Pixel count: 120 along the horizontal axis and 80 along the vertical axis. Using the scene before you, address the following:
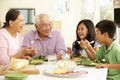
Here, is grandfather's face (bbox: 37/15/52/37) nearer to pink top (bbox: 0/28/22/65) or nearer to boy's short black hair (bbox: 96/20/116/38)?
pink top (bbox: 0/28/22/65)

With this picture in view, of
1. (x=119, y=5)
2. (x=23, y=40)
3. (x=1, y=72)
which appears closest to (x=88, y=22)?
(x=23, y=40)

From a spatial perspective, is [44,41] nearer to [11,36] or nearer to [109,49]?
[11,36]

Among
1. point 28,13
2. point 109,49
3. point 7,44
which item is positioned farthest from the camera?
point 28,13

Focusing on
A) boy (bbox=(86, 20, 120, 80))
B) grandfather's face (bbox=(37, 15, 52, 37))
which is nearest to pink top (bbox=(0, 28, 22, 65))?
grandfather's face (bbox=(37, 15, 52, 37))

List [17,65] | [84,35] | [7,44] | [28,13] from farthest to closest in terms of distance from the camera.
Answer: [28,13] → [84,35] → [7,44] → [17,65]

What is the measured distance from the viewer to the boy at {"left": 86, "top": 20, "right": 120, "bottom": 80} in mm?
2008

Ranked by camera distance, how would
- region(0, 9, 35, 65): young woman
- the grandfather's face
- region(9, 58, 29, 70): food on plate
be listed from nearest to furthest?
region(9, 58, 29, 70): food on plate → region(0, 9, 35, 65): young woman → the grandfather's face

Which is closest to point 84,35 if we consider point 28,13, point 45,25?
point 45,25

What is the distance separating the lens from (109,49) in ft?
6.85

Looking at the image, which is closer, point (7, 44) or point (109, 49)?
point (109, 49)

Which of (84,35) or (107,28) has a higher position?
(107,28)

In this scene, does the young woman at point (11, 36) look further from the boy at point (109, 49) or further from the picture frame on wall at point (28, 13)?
the picture frame on wall at point (28, 13)

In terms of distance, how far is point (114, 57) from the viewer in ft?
6.65

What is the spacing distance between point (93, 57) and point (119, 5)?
2.92m
